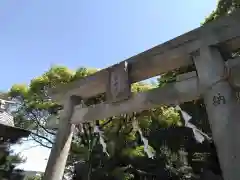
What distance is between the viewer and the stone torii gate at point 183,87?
3.03 meters

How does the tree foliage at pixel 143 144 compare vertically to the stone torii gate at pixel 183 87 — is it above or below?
above

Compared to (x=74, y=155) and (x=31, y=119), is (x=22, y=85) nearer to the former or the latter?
(x=31, y=119)

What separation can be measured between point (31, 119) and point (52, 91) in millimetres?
12599

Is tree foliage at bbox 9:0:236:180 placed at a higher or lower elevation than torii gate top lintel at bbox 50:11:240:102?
higher

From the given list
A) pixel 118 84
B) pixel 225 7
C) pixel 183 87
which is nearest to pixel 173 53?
pixel 183 87

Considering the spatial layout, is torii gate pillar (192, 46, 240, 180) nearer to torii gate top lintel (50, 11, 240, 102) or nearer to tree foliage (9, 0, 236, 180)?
torii gate top lintel (50, 11, 240, 102)

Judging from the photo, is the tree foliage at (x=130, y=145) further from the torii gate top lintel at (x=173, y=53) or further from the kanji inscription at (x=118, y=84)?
the kanji inscription at (x=118, y=84)

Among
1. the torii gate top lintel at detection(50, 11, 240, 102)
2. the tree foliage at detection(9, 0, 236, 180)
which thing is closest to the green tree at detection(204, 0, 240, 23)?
the tree foliage at detection(9, 0, 236, 180)

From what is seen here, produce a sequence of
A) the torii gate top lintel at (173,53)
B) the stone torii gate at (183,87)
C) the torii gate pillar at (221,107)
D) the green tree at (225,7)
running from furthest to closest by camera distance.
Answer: the green tree at (225,7)
the torii gate top lintel at (173,53)
the stone torii gate at (183,87)
the torii gate pillar at (221,107)

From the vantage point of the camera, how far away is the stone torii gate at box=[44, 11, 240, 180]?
303cm

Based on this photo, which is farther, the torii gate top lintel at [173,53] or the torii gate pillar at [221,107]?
the torii gate top lintel at [173,53]

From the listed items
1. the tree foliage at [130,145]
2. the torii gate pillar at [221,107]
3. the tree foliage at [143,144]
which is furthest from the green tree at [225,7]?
the torii gate pillar at [221,107]

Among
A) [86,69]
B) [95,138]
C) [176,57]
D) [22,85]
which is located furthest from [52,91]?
[22,85]

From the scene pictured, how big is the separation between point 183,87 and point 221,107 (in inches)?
32.0
